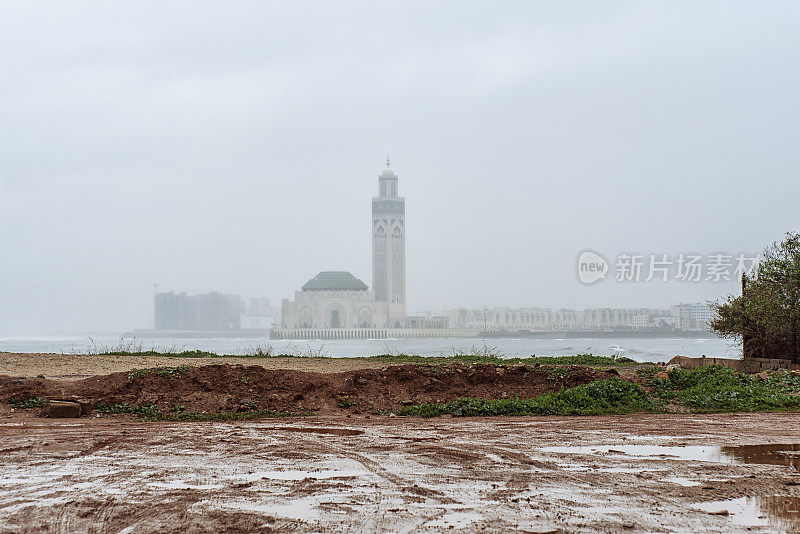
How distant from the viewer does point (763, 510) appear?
17.9 ft

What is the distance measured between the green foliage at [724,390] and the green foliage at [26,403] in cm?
1103

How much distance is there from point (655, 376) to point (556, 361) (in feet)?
23.3

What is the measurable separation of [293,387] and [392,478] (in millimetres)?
6679

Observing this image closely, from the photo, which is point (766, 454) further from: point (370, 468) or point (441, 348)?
point (441, 348)

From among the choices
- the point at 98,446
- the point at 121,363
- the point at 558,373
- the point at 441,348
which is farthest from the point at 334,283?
the point at 98,446

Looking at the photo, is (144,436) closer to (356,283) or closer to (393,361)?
(393,361)

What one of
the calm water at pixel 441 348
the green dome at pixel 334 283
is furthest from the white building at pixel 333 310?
the calm water at pixel 441 348

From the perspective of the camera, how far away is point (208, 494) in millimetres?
5973

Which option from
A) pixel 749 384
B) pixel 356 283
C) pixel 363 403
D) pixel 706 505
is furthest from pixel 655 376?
pixel 356 283

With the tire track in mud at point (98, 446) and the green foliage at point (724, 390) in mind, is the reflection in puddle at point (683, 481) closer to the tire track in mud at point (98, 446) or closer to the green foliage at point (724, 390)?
the tire track in mud at point (98, 446)

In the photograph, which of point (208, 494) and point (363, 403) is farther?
point (363, 403)

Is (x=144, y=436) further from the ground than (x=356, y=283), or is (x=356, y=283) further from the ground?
(x=356, y=283)

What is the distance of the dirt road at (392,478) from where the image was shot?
5.21 meters

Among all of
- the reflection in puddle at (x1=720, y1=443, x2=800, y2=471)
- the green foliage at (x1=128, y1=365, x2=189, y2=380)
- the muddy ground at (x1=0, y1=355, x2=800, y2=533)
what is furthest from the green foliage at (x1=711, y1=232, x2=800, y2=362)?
the green foliage at (x1=128, y1=365, x2=189, y2=380)
